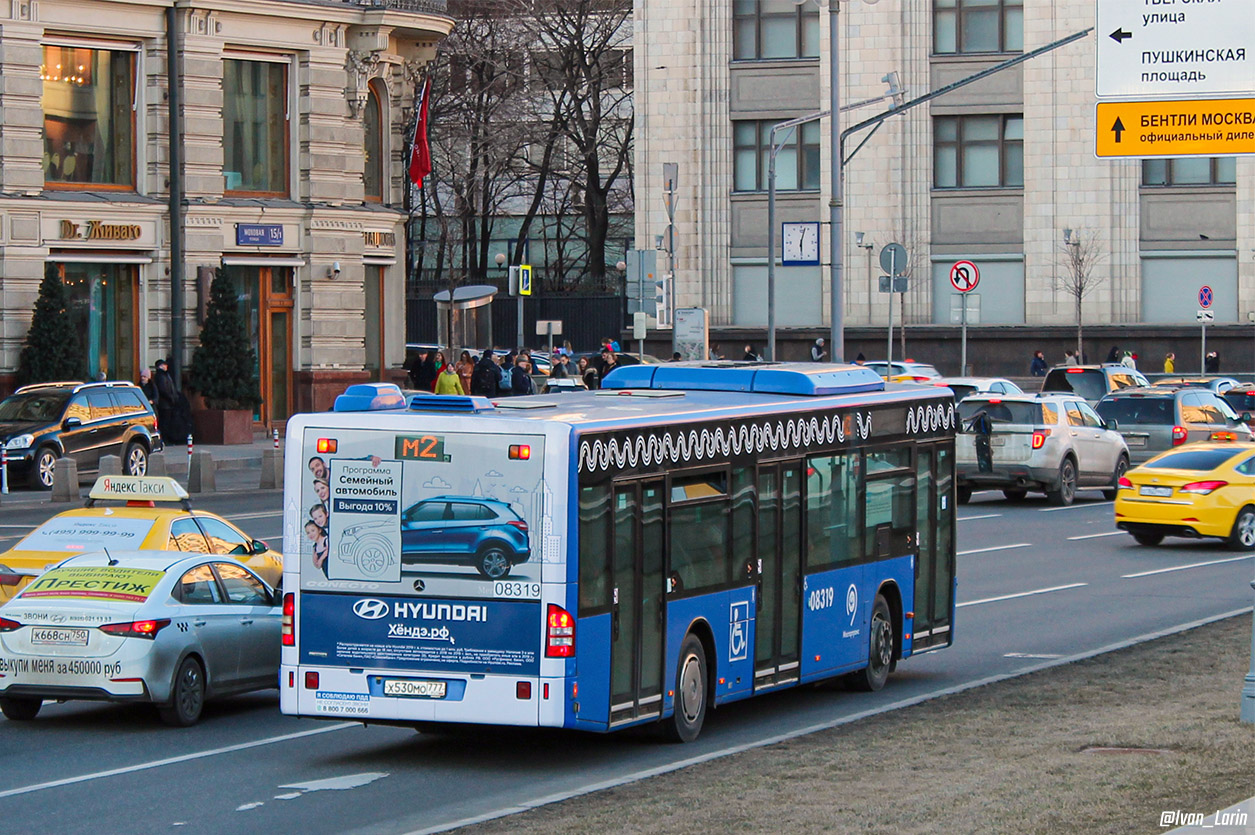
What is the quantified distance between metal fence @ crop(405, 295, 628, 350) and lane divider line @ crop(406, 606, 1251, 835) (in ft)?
175

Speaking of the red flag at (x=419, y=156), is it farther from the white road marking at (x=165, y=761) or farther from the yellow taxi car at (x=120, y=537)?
the white road marking at (x=165, y=761)

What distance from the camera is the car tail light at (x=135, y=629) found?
518 inches

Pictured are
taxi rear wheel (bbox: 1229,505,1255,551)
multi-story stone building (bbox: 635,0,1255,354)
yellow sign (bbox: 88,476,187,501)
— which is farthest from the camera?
multi-story stone building (bbox: 635,0,1255,354)

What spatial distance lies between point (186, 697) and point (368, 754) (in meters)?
1.83

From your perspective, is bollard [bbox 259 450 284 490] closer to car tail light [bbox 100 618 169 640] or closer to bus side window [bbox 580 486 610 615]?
car tail light [bbox 100 618 169 640]

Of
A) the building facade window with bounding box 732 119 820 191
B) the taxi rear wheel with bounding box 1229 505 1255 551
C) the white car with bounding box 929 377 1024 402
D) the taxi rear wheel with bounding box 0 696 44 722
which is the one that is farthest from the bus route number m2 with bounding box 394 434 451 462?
the building facade window with bounding box 732 119 820 191

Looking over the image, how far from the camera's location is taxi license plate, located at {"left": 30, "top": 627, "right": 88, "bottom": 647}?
13117 mm

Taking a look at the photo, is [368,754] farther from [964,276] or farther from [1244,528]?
[964,276]

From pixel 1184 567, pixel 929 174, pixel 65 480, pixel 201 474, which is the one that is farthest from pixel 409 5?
pixel 1184 567

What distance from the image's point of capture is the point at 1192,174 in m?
59.9

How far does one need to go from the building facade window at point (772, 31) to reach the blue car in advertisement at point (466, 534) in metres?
52.0

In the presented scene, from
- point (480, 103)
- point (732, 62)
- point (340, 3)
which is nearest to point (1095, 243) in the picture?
point (732, 62)

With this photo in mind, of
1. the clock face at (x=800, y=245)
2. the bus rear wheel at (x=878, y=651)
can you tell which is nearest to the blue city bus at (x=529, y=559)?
the bus rear wheel at (x=878, y=651)

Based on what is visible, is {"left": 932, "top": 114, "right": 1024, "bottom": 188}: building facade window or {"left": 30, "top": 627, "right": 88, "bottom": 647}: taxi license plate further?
{"left": 932, "top": 114, "right": 1024, "bottom": 188}: building facade window
